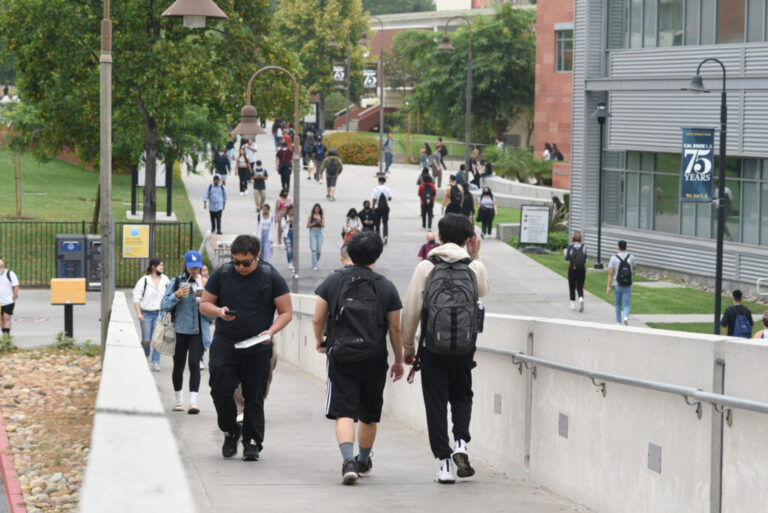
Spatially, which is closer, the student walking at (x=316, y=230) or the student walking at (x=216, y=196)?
the student walking at (x=316, y=230)

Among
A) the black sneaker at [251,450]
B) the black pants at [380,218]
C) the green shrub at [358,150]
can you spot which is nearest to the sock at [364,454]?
the black sneaker at [251,450]

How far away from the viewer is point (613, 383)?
23.3 feet

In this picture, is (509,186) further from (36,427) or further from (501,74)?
(36,427)

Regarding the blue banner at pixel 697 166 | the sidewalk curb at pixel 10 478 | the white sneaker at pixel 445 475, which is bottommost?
the sidewalk curb at pixel 10 478

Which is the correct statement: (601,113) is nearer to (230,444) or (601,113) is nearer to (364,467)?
(230,444)

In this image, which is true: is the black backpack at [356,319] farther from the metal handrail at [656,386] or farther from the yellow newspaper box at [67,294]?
the yellow newspaper box at [67,294]

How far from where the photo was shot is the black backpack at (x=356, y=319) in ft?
25.3

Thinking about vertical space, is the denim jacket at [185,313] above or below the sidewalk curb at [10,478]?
above

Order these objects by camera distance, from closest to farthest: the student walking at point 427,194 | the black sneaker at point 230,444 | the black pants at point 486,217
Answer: the black sneaker at point 230,444 < the black pants at point 486,217 < the student walking at point 427,194

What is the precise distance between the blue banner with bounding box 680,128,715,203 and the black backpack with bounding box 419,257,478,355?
57.9 ft

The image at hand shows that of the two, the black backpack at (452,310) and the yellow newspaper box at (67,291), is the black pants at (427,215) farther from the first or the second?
the black backpack at (452,310)

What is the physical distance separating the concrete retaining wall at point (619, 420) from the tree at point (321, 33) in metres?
76.1

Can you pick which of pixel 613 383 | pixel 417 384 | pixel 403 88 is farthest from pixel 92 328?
pixel 403 88

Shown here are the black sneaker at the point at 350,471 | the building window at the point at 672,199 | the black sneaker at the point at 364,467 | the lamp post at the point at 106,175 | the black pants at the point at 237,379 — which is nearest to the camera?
the black sneaker at the point at 350,471
